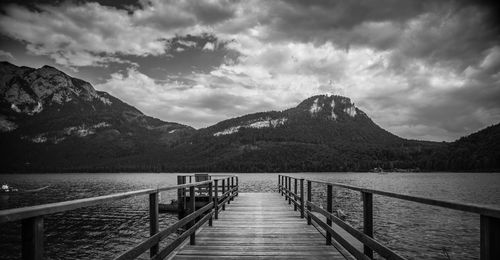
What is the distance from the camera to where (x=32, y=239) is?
2.28 metres

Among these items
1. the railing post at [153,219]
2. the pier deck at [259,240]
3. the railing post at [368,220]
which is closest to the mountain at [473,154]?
the pier deck at [259,240]

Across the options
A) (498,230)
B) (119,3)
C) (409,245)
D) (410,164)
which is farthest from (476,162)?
(498,230)

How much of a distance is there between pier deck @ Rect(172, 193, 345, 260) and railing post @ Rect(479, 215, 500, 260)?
12.2 feet

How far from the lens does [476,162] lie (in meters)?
149

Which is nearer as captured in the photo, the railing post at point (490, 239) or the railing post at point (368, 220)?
the railing post at point (490, 239)

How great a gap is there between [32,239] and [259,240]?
5577 millimetres

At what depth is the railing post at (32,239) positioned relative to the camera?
2.23 meters

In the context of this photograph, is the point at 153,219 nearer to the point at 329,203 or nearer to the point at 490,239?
the point at 329,203

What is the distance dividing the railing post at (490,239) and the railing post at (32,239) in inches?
119

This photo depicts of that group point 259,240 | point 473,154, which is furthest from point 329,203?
point 473,154

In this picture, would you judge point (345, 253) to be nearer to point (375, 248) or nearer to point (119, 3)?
point (375, 248)

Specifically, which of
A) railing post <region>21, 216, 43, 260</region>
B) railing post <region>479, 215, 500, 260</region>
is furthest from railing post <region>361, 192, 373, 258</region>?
railing post <region>21, 216, 43, 260</region>

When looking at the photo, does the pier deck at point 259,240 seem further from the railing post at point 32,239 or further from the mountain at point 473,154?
the mountain at point 473,154

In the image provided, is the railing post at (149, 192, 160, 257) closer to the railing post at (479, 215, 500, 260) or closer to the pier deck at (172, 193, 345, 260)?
the pier deck at (172, 193, 345, 260)
